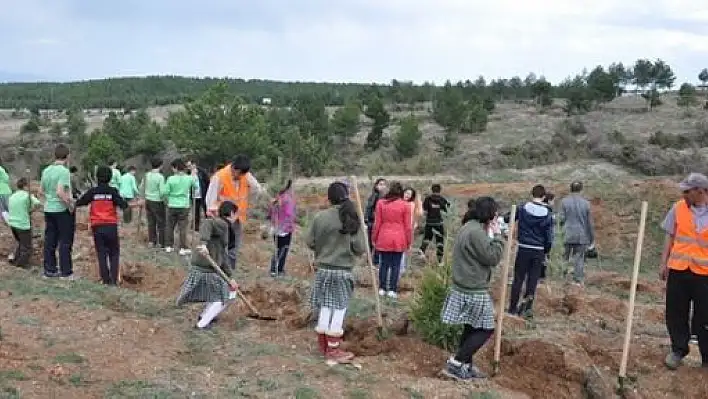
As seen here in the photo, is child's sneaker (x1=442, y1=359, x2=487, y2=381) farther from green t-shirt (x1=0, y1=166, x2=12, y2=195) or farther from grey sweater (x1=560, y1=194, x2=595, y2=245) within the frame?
green t-shirt (x1=0, y1=166, x2=12, y2=195)

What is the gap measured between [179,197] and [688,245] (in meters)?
7.66

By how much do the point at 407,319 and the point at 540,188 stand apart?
2.48 metres

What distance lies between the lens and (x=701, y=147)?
38719 mm

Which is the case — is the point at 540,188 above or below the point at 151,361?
above

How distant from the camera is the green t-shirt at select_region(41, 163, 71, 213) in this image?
9398 mm

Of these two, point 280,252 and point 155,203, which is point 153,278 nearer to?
point 280,252

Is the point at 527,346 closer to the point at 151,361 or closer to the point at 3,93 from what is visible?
the point at 151,361

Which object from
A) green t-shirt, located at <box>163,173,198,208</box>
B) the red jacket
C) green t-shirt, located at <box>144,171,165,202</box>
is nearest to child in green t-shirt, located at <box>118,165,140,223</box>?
green t-shirt, located at <box>144,171,165,202</box>

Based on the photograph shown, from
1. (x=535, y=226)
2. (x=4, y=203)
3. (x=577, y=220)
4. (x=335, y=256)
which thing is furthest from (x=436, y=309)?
(x=4, y=203)

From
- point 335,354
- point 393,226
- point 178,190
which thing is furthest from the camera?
point 178,190

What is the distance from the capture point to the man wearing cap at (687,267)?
6.85m

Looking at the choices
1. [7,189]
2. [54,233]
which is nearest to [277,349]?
[54,233]

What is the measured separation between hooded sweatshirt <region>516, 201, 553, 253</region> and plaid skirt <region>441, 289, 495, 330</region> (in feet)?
9.42

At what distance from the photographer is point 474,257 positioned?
20.6 feet
